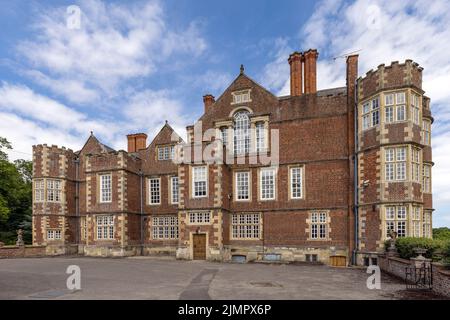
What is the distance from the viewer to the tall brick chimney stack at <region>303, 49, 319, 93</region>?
27.1 metres

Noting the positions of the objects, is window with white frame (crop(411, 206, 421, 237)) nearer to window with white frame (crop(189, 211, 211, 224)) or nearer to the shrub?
the shrub

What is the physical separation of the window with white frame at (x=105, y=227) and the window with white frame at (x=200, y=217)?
866 cm

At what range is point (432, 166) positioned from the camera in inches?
995

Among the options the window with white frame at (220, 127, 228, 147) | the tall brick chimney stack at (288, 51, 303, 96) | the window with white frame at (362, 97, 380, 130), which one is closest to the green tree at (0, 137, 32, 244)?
the window with white frame at (220, 127, 228, 147)

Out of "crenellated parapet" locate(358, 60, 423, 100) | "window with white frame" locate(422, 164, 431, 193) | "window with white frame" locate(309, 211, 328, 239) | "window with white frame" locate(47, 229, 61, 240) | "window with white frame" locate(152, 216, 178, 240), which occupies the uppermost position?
"crenellated parapet" locate(358, 60, 423, 100)

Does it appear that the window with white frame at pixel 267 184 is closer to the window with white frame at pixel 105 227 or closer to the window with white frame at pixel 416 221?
the window with white frame at pixel 416 221

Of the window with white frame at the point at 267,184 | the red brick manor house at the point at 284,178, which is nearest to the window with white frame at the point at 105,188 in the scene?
the red brick manor house at the point at 284,178

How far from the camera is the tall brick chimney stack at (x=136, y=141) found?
38281 millimetres

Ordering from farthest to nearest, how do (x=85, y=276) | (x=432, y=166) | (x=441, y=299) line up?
(x=432, y=166) < (x=85, y=276) < (x=441, y=299)

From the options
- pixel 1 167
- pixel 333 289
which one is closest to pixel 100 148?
pixel 1 167

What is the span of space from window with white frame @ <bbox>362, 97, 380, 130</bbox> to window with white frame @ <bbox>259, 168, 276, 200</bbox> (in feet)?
25.8

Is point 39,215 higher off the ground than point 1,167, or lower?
lower
